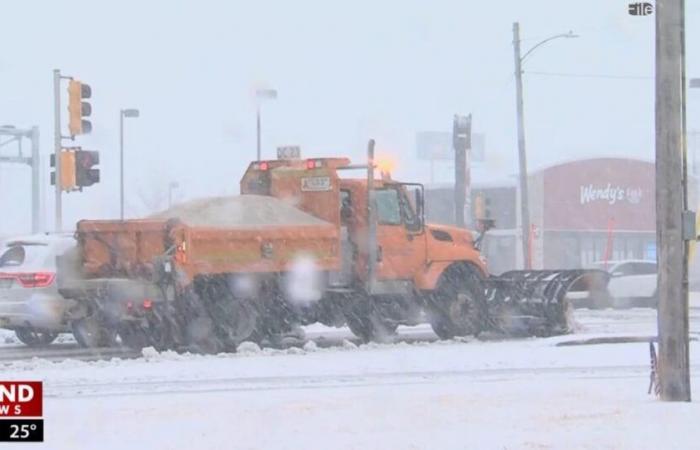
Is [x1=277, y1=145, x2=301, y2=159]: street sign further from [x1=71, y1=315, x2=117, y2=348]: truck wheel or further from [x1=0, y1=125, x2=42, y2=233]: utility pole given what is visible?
[x1=0, y1=125, x2=42, y2=233]: utility pole

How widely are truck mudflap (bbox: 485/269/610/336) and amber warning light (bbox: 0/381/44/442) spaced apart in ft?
41.3

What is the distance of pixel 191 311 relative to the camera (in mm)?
20328

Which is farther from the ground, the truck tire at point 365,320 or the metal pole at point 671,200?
the metal pole at point 671,200

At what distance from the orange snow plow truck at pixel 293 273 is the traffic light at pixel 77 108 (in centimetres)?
342

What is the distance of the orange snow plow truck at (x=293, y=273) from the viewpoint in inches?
788

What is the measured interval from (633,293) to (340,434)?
83.8 ft

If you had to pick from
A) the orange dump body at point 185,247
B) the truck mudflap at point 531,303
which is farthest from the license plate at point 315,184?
the truck mudflap at point 531,303

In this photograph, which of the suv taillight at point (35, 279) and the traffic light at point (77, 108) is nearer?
the suv taillight at point (35, 279)

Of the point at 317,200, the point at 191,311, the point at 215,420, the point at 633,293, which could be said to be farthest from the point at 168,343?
the point at 633,293

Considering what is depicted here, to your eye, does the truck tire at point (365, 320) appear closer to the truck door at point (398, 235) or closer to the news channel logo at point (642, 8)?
the truck door at point (398, 235)

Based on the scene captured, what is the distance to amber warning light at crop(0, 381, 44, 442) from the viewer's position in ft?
36.2

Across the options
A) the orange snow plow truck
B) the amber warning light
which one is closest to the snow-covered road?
the amber warning light

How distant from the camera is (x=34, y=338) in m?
22.2

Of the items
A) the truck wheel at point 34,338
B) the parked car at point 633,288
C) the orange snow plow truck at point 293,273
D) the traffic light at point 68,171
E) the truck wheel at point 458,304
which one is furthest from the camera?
the parked car at point 633,288
